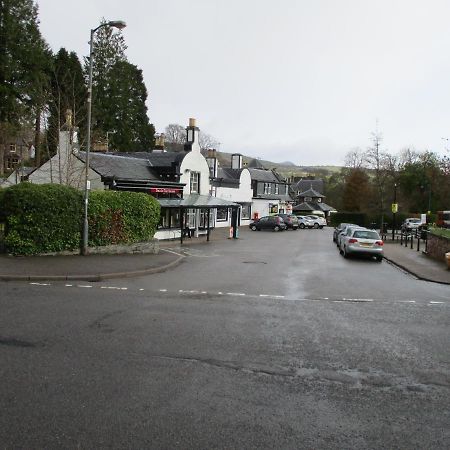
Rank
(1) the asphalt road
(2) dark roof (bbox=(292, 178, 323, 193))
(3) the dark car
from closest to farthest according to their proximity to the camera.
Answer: (1) the asphalt road → (3) the dark car → (2) dark roof (bbox=(292, 178, 323, 193))

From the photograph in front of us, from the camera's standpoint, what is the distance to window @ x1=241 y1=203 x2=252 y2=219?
56.0 metres

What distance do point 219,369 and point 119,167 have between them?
26558mm

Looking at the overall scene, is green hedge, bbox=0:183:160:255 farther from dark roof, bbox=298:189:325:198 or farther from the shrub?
dark roof, bbox=298:189:325:198

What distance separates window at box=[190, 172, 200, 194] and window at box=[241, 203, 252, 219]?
17.6 metres

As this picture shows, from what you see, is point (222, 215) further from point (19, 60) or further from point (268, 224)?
point (19, 60)

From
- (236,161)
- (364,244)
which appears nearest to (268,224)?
(236,161)

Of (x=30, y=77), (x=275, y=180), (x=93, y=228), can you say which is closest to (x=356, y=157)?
(x=275, y=180)

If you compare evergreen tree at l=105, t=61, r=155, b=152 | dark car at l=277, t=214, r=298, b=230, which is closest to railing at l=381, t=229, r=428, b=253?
dark car at l=277, t=214, r=298, b=230

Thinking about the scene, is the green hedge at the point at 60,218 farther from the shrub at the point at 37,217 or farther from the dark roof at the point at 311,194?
the dark roof at the point at 311,194

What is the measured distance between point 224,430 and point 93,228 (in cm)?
1626

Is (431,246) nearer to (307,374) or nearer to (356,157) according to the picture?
(307,374)

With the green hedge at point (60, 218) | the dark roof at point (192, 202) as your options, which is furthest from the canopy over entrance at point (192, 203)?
the green hedge at point (60, 218)

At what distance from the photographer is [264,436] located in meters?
4.75

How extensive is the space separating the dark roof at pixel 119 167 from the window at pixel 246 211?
22479 mm
